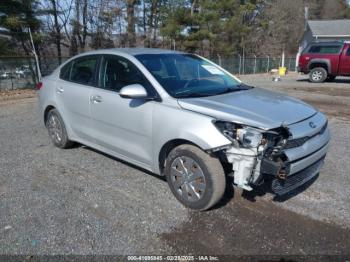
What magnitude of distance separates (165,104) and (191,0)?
2841cm

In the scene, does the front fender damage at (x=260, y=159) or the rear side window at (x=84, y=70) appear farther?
the rear side window at (x=84, y=70)

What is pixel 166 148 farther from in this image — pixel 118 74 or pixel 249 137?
pixel 118 74

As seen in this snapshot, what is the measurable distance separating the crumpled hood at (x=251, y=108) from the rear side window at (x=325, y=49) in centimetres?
1510

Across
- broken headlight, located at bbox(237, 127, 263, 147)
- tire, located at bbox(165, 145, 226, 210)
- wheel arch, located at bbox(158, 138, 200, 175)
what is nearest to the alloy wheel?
tire, located at bbox(165, 145, 226, 210)

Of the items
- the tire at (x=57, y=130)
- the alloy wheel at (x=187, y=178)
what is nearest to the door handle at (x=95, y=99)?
the tire at (x=57, y=130)

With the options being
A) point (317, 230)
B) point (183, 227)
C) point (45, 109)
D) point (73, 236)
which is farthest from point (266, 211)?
point (45, 109)

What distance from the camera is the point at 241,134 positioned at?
132 inches

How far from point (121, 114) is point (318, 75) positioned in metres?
16.3

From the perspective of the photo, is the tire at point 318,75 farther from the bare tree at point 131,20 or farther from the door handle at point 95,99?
the door handle at point 95,99

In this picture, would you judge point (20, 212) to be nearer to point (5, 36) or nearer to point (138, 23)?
point (5, 36)

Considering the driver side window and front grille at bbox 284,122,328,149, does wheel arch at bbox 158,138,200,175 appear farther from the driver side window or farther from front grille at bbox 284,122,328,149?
front grille at bbox 284,122,328,149

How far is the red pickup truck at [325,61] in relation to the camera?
17.2 metres

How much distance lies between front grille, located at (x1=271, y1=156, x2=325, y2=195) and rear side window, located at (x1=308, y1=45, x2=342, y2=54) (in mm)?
15544

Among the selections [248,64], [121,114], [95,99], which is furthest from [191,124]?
[248,64]
